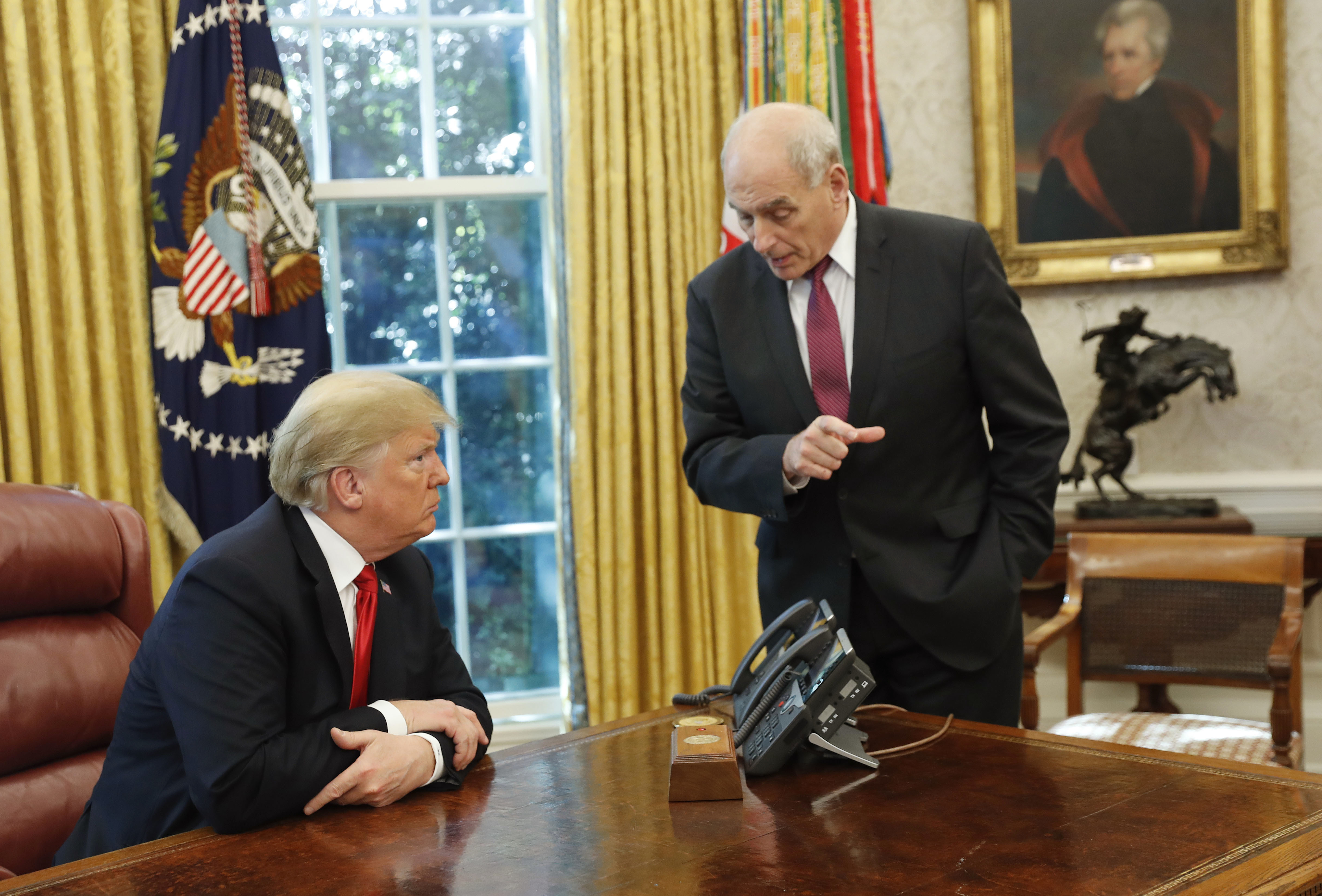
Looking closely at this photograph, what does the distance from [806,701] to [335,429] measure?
81 cm

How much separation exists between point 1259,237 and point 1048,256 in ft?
2.21

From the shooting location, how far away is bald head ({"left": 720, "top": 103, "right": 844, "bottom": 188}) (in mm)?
2010

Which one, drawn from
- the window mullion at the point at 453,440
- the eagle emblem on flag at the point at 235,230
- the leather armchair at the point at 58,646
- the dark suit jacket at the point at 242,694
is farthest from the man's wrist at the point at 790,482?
the window mullion at the point at 453,440

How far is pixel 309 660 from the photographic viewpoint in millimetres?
1643

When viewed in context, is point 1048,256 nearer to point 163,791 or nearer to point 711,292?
point 711,292

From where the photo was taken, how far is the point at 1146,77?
3.82m

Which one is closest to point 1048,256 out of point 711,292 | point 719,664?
point 719,664

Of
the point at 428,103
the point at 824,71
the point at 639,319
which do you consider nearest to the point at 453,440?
the point at 639,319

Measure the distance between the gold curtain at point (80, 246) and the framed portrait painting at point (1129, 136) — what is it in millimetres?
2722

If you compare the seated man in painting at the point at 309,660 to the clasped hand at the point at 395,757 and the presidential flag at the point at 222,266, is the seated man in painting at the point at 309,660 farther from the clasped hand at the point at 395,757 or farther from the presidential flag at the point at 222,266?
the presidential flag at the point at 222,266

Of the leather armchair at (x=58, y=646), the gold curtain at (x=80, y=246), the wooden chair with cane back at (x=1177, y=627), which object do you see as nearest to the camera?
the leather armchair at (x=58, y=646)

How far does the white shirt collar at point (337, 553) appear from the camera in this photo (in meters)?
1.72

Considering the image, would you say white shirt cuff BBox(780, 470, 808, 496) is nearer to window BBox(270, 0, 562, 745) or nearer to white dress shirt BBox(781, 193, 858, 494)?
white dress shirt BBox(781, 193, 858, 494)

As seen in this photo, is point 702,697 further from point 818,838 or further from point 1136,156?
point 1136,156
